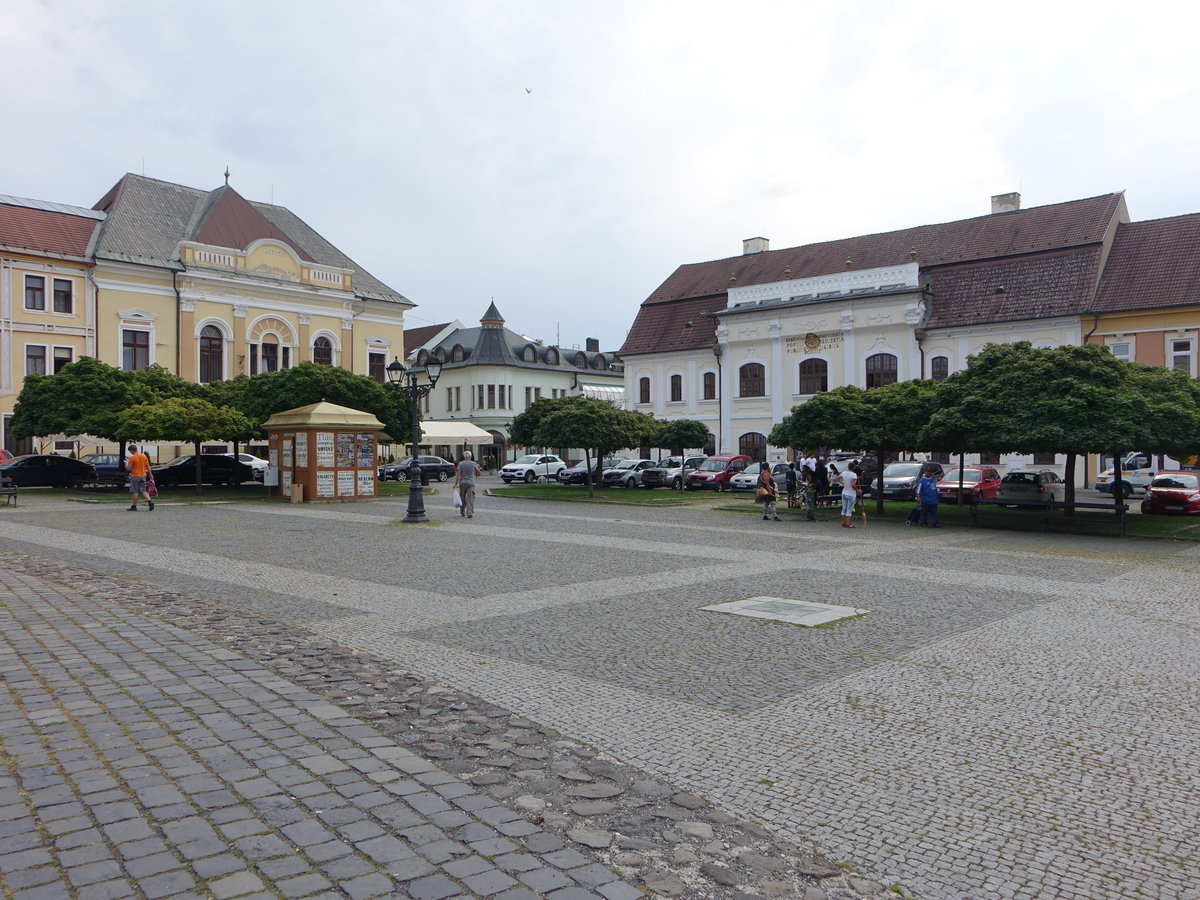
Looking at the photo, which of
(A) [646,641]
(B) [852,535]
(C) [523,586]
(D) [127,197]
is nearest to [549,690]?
(A) [646,641]

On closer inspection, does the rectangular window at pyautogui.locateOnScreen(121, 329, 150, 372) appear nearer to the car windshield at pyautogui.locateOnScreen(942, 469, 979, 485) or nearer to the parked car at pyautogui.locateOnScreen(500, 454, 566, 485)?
the parked car at pyautogui.locateOnScreen(500, 454, 566, 485)

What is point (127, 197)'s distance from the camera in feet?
167

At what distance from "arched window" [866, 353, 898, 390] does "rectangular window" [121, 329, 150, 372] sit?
3881cm

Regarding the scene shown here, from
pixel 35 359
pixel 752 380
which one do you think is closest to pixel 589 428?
pixel 752 380

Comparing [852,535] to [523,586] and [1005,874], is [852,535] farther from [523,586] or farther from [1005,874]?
[1005,874]

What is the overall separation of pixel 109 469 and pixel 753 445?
109 ft

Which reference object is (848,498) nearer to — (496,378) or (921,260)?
(921,260)

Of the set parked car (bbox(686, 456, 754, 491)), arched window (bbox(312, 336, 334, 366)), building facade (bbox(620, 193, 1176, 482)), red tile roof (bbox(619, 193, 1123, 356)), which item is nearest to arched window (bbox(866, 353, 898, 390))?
building facade (bbox(620, 193, 1176, 482))

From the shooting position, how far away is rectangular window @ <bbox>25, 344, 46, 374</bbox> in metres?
44.3

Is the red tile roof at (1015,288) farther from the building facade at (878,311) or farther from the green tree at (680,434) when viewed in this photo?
the green tree at (680,434)

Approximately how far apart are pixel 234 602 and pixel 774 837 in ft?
26.5

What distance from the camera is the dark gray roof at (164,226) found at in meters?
47.9

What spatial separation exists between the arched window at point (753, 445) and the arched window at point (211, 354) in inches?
1193

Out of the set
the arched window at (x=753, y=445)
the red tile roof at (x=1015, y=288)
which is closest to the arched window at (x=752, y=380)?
the arched window at (x=753, y=445)
